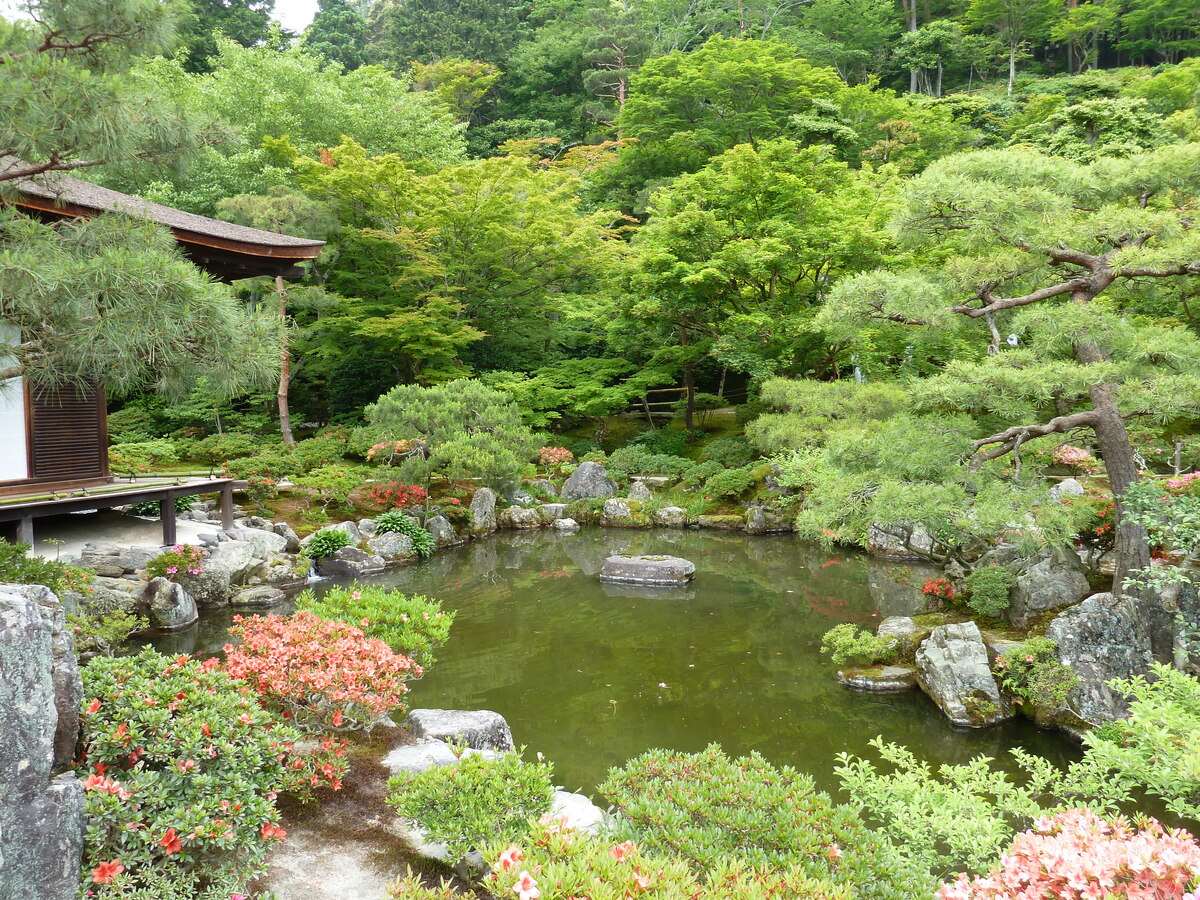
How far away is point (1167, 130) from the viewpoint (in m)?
16.5

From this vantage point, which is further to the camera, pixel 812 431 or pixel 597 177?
pixel 597 177

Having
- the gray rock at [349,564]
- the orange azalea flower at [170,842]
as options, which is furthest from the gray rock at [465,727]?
the gray rock at [349,564]

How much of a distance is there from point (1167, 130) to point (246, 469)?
21494 mm

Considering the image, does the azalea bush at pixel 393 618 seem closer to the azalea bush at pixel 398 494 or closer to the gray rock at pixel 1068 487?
the azalea bush at pixel 398 494

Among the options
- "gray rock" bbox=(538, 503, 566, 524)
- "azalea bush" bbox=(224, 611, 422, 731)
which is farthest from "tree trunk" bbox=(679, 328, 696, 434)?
"azalea bush" bbox=(224, 611, 422, 731)

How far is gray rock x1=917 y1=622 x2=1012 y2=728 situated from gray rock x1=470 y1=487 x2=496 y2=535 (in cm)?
959

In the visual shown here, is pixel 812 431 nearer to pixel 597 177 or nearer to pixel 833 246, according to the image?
pixel 833 246

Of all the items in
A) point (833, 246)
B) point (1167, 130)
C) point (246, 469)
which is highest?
point (1167, 130)

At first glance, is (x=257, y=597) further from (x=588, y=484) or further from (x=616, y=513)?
(x=588, y=484)

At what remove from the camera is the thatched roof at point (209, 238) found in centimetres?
808

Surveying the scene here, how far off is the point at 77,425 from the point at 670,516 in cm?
1049

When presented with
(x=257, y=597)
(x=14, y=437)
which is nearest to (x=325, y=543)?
(x=257, y=597)

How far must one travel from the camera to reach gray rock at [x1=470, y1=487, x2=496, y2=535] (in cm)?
1460

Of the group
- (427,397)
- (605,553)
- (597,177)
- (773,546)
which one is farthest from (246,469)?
(597,177)
